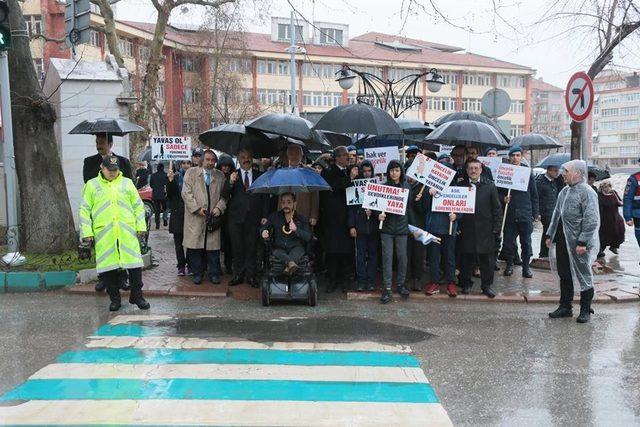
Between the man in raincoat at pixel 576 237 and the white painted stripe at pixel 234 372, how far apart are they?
116 inches

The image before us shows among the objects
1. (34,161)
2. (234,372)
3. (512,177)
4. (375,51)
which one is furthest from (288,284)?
(375,51)

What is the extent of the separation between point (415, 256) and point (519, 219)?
83.2 inches

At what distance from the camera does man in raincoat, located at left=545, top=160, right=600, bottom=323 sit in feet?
24.4

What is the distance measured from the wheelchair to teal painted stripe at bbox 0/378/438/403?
8.95 ft

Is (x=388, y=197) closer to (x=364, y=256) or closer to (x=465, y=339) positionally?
(x=364, y=256)

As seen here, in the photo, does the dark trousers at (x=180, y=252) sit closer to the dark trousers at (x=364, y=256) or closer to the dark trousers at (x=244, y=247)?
A: the dark trousers at (x=244, y=247)

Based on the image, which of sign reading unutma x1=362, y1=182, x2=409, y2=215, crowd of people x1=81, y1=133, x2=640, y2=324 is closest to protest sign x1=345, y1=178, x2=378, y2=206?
crowd of people x1=81, y1=133, x2=640, y2=324

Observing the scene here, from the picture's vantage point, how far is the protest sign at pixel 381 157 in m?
9.45

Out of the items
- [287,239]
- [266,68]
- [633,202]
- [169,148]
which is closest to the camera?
[287,239]

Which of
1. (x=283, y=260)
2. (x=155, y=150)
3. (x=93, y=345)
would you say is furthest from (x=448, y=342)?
(x=155, y=150)

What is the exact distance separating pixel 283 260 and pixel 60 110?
311 inches

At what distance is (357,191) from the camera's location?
873 centimetres

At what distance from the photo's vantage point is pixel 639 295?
29.2 feet

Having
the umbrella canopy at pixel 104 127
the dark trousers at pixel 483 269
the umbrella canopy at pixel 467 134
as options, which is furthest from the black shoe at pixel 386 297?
the umbrella canopy at pixel 104 127
